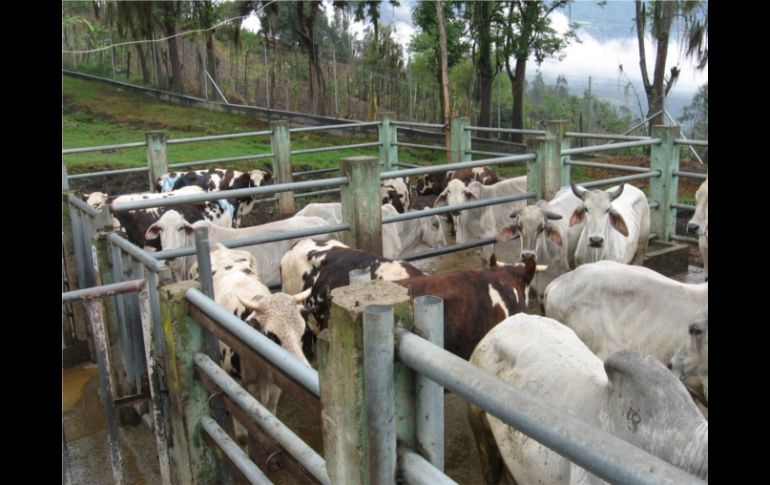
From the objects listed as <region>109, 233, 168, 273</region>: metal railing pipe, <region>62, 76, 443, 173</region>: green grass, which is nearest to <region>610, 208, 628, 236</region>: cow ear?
<region>109, 233, 168, 273</region>: metal railing pipe

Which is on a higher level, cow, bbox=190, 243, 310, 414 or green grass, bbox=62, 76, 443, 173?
green grass, bbox=62, 76, 443, 173

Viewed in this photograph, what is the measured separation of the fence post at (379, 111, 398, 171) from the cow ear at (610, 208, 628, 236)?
652cm

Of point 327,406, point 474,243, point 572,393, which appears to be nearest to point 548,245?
point 474,243

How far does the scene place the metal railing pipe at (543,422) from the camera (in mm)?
1141

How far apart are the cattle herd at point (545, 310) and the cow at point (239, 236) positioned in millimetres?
13

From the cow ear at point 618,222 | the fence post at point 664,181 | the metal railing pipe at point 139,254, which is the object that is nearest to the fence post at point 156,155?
the metal railing pipe at point 139,254

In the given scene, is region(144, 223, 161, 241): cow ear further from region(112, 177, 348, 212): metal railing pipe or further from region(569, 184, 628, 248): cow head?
region(569, 184, 628, 248): cow head

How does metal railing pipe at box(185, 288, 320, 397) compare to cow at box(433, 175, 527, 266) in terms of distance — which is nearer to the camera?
metal railing pipe at box(185, 288, 320, 397)

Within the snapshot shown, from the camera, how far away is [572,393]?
3.05 meters

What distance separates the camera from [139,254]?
148 inches

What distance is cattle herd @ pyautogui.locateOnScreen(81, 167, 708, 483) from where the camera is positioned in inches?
104

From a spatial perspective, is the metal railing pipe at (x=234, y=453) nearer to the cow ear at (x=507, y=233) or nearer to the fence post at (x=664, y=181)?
the cow ear at (x=507, y=233)
